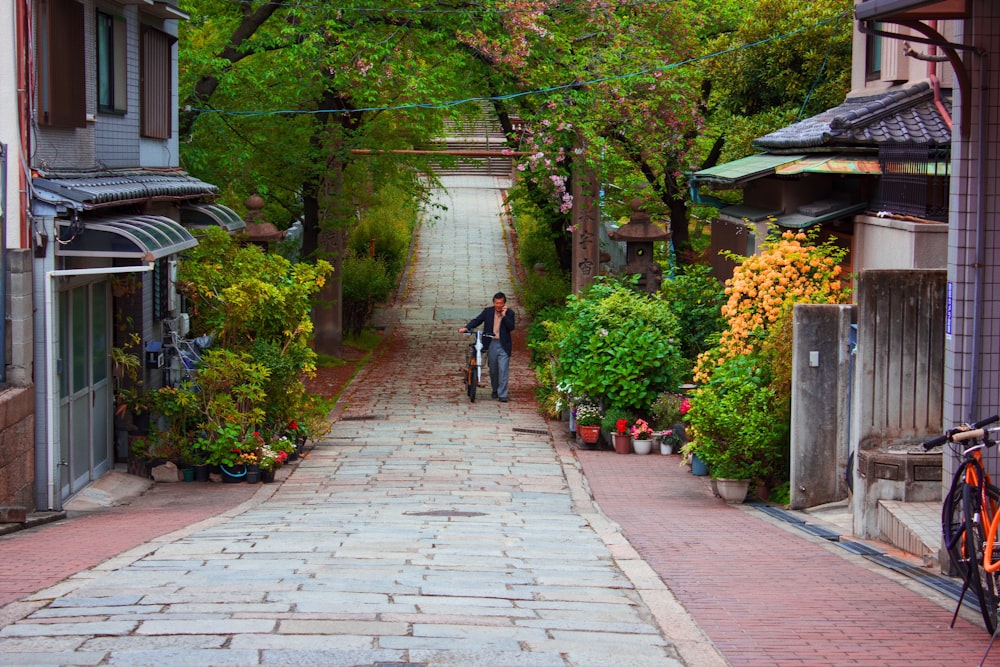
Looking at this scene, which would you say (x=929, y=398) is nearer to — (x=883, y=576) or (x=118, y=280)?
(x=883, y=576)

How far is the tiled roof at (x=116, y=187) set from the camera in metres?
11.6

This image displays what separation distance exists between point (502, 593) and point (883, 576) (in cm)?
293

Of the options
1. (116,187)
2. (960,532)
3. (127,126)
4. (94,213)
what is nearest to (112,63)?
(127,126)

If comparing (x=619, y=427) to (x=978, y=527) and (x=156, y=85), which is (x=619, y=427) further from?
(x=978, y=527)

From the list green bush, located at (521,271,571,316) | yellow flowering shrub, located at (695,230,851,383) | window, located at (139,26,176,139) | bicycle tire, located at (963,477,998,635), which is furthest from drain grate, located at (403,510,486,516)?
green bush, located at (521,271,571,316)

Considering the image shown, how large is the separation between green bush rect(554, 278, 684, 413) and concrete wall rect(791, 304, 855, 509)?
4775 millimetres

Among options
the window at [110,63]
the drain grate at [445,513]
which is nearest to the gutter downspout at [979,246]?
the drain grate at [445,513]

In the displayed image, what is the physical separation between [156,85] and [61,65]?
4.65 meters

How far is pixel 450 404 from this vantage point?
826 inches

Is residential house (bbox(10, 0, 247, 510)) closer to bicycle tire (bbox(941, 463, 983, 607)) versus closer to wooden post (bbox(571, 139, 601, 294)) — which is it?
bicycle tire (bbox(941, 463, 983, 607))

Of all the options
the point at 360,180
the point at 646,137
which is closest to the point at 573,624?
the point at 646,137

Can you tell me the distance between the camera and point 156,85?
56.0ft

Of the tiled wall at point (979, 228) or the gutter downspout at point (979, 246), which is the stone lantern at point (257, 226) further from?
the gutter downspout at point (979, 246)

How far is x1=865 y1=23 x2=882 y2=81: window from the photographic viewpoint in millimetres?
16422
